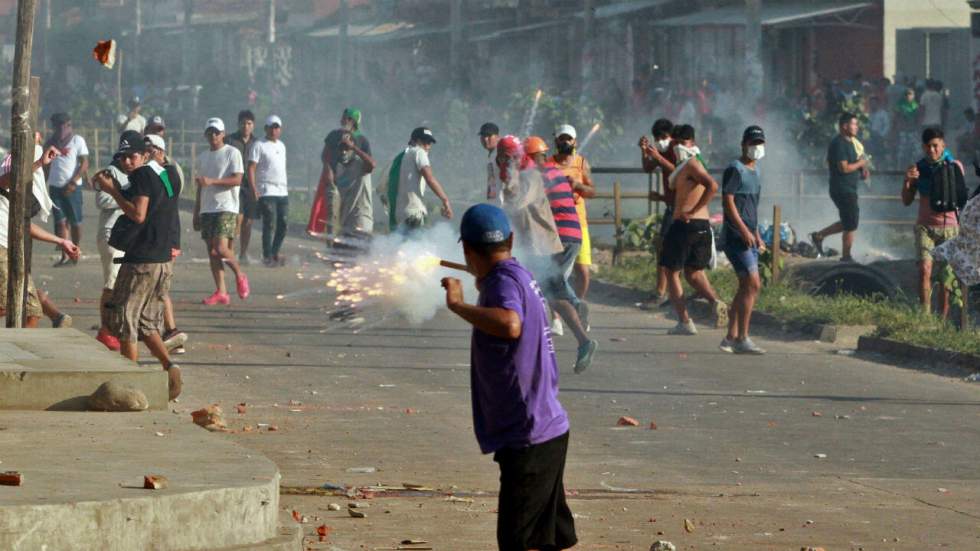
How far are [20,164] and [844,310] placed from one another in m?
7.30

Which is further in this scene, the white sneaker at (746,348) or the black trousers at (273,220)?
the black trousers at (273,220)

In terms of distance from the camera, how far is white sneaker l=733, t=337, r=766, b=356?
14.6 meters

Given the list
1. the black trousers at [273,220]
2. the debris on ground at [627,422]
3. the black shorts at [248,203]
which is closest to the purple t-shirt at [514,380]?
the debris on ground at [627,422]

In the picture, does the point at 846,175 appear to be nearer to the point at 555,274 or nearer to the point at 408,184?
the point at 408,184

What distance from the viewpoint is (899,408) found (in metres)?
11.9

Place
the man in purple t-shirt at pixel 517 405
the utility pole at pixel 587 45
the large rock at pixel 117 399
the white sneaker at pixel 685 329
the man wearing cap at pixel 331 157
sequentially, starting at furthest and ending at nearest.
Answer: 1. the utility pole at pixel 587 45
2. the man wearing cap at pixel 331 157
3. the white sneaker at pixel 685 329
4. the large rock at pixel 117 399
5. the man in purple t-shirt at pixel 517 405

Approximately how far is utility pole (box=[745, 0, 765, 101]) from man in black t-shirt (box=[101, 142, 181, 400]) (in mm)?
26857

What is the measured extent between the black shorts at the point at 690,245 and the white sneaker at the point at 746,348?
33.7 inches

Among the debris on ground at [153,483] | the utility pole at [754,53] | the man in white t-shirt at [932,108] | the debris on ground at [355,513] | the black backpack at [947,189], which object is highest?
the utility pole at [754,53]

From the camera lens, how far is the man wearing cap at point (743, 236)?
14.5 metres

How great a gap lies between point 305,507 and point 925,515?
2.66 meters

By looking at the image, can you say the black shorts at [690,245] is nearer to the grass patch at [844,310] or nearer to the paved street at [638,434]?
the paved street at [638,434]

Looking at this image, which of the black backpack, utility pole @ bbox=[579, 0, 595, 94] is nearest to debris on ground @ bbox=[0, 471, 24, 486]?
the black backpack

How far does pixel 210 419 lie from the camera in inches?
413
